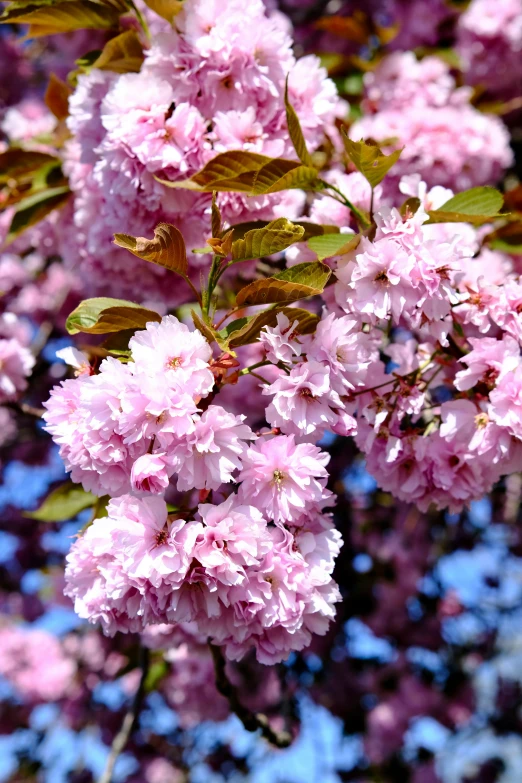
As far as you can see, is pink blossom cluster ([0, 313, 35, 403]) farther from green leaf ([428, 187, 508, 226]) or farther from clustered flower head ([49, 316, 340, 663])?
green leaf ([428, 187, 508, 226])

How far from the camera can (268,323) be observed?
1.09 m

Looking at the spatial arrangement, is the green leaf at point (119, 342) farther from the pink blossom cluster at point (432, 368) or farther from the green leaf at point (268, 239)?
the pink blossom cluster at point (432, 368)

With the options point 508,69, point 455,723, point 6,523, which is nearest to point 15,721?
point 6,523

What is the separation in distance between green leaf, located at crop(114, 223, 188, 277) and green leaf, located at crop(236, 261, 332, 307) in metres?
0.11

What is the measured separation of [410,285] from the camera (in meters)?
1.09

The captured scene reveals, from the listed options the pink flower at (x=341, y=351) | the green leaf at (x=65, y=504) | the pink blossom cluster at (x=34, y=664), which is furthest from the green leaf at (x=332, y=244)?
the pink blossom cluster at (x=34, y=664)

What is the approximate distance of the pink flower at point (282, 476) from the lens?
1015mm

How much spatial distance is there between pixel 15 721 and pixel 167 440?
5768 millimetres

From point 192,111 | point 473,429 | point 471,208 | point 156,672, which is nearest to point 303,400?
point 473,429

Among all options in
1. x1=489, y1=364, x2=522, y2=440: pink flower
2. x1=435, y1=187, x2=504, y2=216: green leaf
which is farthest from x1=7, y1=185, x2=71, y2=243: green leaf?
x1=489, y1=364, x2=522, y2=440: pink flower

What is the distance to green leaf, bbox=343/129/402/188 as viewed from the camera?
1.18 metres

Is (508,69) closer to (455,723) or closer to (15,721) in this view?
(455,723)

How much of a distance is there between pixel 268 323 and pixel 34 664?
5.78 m

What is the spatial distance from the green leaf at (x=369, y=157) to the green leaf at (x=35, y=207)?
1.00m
